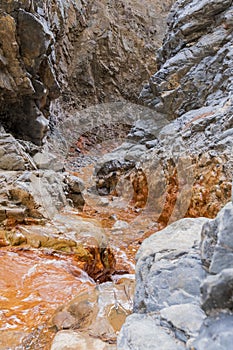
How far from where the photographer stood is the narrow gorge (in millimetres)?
1372

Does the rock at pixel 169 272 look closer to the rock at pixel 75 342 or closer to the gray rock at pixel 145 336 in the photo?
the gray rock at pixel 145 336

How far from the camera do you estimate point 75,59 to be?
19.3 m

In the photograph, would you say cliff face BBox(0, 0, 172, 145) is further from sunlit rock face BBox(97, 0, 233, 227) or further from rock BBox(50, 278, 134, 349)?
rock BBox(50, 278, 134, 349)

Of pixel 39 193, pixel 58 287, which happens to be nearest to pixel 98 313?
pixel 58 287

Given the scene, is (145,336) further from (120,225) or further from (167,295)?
(120,225)

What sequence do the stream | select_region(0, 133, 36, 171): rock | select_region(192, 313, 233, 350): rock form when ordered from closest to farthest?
1. select_region(192, 313, 233, 350): rock
2. the stream
3. select_region(0, 133, 36, 171): rock

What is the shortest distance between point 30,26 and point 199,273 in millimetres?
10111

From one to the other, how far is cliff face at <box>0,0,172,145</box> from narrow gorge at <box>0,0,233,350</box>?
0.08 m

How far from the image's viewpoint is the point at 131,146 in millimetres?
11188

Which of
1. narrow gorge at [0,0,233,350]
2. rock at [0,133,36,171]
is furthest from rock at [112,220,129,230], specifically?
rock at [0,133,36,171]

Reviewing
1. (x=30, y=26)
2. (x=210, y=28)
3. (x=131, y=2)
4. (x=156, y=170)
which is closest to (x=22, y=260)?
(x=156, y=170)

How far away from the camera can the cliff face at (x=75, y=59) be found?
30.0 feet

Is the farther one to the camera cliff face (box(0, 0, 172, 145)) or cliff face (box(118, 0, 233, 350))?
cliff face (box(0, 0, 172, 145))

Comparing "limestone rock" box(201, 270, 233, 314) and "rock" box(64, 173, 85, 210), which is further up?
"limestone rock" box(201, 270, 233, 314)
